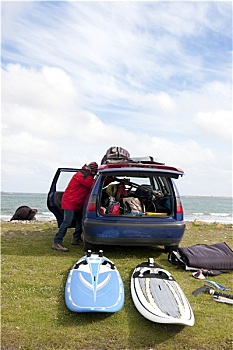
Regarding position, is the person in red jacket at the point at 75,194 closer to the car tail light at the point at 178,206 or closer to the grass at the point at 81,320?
the grass at the point at 81,320

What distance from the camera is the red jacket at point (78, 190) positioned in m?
7.04

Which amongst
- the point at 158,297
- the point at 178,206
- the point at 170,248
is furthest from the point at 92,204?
the point at 158,297

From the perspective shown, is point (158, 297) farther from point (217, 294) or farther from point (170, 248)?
point (170, 248)

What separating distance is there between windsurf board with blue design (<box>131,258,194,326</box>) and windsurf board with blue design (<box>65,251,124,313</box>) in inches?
9.5

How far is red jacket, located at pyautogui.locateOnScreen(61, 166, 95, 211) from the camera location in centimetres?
704

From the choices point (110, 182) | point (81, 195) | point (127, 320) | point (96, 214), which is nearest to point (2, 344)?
point (127, 320)

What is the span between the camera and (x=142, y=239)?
6.09 m

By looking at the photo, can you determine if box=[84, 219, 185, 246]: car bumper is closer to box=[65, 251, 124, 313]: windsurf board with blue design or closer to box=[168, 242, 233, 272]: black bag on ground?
box=[168, 242, 233, 272]: black bag on ground

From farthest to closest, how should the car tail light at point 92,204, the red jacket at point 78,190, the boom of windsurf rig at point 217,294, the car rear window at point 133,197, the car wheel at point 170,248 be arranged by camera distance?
the red jacket at point 78,190, the car rear window at point 133,197, the car wheel at point 170,248, the car tail light at point 92,204, the boom of windsurf rig at point 217,294

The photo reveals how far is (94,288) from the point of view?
14.6ft

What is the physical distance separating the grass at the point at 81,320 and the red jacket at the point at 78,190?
132cm

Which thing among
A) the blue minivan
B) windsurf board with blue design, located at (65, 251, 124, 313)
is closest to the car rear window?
the blue minivan

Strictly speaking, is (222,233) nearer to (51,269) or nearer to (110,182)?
(110,182)

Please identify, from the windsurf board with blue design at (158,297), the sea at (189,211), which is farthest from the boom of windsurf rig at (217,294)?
the sea at (189,211)
